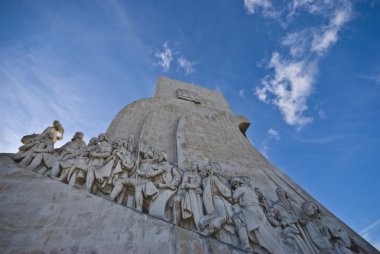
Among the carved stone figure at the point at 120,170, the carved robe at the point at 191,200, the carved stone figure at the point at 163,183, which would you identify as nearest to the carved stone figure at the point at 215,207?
the carved robe at the point at 191,200

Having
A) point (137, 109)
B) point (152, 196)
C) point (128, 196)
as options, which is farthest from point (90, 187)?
point (137, 109)

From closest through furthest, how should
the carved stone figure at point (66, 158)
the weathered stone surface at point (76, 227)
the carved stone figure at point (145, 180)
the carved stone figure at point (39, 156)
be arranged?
the weathered stone surface at point (76, 227) < the carved stone figure at point (145, 180) < the carved stone figure at point (66, 158) < the carved stone figure at point (39, 156)

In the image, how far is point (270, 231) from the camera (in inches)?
147

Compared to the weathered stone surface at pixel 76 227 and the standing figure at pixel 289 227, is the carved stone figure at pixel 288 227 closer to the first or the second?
the standing figure at pixel 289 227

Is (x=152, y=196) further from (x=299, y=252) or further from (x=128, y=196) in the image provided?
(x=299, y=252)

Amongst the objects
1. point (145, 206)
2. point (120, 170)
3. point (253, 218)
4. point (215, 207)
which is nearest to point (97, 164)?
point (120, 170)

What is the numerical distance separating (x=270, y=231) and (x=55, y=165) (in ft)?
14.2

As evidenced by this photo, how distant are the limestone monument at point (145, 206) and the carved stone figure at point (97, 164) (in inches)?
0.8

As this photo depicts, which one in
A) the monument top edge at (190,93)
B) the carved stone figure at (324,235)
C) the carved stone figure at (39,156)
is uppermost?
the monument top edge at (190,93)

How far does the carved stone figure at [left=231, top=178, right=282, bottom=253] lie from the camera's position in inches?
137

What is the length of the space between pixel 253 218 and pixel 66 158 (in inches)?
156

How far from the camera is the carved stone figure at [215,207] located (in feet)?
11.8

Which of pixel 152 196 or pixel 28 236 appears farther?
pixel 152 196

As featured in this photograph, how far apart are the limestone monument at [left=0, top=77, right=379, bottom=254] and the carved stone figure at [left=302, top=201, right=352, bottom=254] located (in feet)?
0.06
